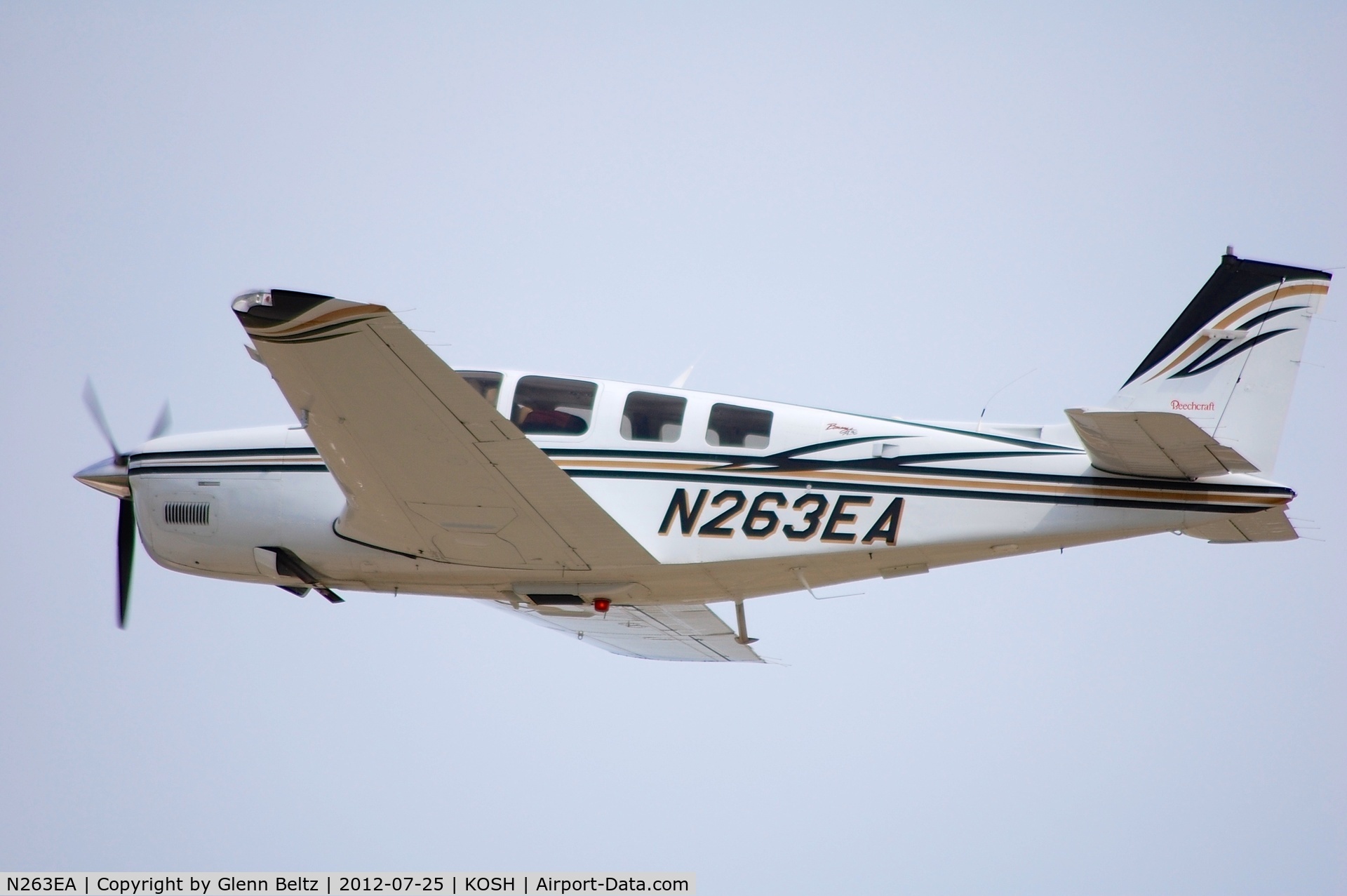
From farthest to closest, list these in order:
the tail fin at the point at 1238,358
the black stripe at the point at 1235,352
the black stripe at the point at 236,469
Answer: the black stripe at the point at 236,469, the black stripe at the point at 1235,352, the tail fin at the point at 1238,358

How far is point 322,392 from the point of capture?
780 cm

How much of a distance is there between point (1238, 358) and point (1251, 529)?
1.30 meters

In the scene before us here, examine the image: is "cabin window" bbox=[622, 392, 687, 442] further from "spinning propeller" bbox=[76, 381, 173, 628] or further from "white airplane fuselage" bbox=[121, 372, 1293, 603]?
"spinning propeller" bbox=[76, 381, 173, 628]

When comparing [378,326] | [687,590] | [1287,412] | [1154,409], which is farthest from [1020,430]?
[378,326]

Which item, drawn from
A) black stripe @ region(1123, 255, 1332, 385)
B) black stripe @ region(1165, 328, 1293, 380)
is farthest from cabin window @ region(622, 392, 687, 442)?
black stripe @ region(1165, 328, 1293, 380)

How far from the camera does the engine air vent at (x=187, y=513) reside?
33.4 ft

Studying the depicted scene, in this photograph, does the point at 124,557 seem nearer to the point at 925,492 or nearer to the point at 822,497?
the point at 822,497

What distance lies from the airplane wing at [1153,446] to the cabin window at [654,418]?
2765 millimetres

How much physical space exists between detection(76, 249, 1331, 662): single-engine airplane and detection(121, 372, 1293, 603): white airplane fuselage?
0.6 inches

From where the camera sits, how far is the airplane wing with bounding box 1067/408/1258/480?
8078mm

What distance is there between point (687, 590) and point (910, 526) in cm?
183

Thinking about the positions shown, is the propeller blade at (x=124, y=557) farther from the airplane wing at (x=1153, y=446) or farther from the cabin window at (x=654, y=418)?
the airplane wing at (x=1153, y=446)

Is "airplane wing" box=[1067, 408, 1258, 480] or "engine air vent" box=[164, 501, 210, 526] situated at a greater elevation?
"airplane wing" box=[1067, 408, 1258, 480]

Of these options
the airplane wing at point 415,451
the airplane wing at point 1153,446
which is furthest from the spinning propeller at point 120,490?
the airplane wing at point 1153,446
